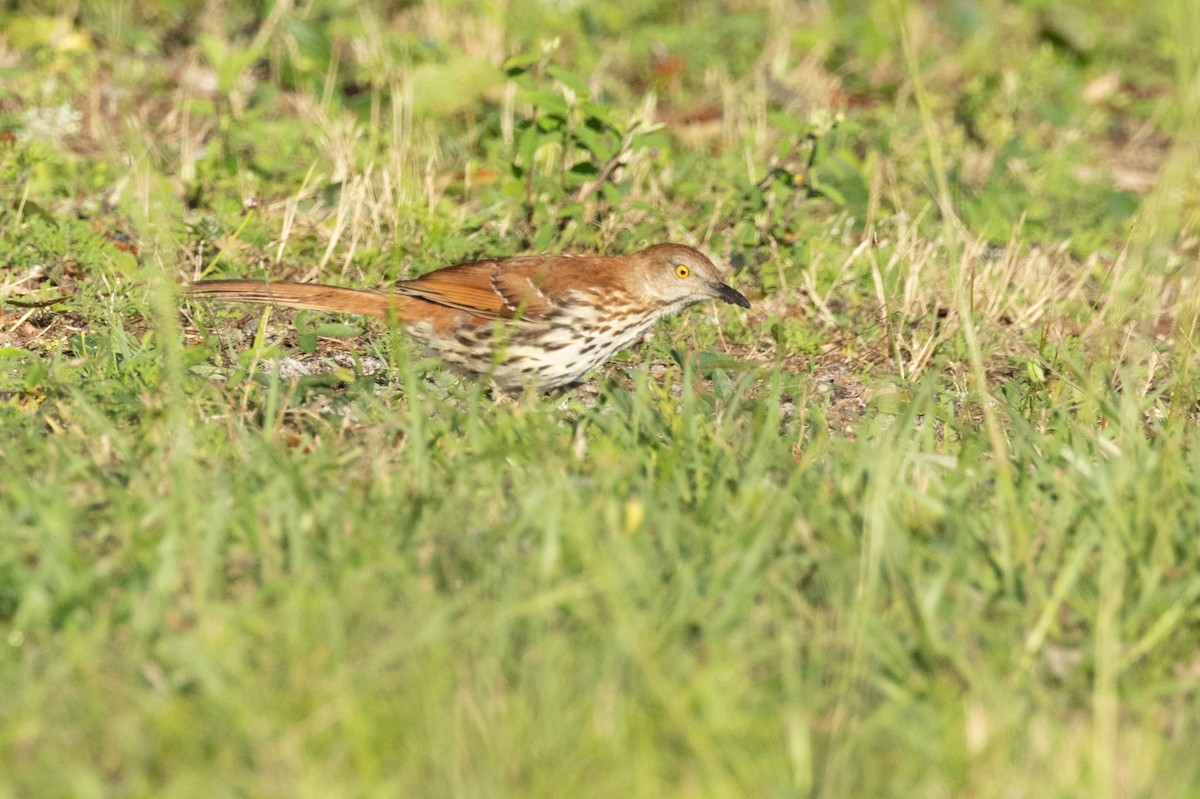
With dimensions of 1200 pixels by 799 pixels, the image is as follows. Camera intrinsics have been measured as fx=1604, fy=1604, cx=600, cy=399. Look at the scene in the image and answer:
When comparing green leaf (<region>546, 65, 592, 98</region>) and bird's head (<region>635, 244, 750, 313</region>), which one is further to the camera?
green leaf (<region>546, 65, 592, 98</region>)

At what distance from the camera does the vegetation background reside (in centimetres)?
281

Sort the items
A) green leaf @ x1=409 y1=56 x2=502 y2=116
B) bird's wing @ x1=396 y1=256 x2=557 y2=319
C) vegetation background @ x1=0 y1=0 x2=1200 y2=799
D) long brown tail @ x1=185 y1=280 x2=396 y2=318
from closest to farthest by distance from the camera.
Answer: vegetation background @ x1=0 y1=0 x2=1200 y2=799 → long brown tail @ x1=185 y1=280 x2=396 y2=318 → bird's wing @ x1=396 y1=256 x2=557 y2=319 → green leaf @ x1=409 y1=56 x2=502 y2=116

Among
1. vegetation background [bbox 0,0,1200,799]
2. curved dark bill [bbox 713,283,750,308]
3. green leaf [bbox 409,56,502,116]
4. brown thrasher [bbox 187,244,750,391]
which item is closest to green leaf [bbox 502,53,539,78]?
vegetation background [bbox 0,0,1200,799]

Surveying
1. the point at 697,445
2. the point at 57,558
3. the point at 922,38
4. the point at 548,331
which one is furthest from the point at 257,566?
the point at 922,38

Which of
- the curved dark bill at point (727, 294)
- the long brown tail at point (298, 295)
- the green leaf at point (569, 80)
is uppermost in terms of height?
the green leaf at point (569, 80)

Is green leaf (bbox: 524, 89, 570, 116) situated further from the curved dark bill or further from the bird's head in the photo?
the curved dark bill

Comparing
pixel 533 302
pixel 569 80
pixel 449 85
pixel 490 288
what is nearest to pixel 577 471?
pixel 533 302

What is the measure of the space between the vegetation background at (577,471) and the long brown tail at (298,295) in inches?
3.9

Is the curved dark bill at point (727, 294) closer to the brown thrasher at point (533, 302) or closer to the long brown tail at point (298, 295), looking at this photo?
the brown thrasher at point (533, 302)

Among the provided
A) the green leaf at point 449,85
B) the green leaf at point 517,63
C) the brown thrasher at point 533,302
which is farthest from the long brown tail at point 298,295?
the green leaf at point 449,85

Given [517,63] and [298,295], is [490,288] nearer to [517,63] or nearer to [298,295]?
[298,295]

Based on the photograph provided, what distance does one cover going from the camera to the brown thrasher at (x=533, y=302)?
527 cm

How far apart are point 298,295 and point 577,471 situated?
1.76m

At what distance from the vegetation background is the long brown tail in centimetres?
10
